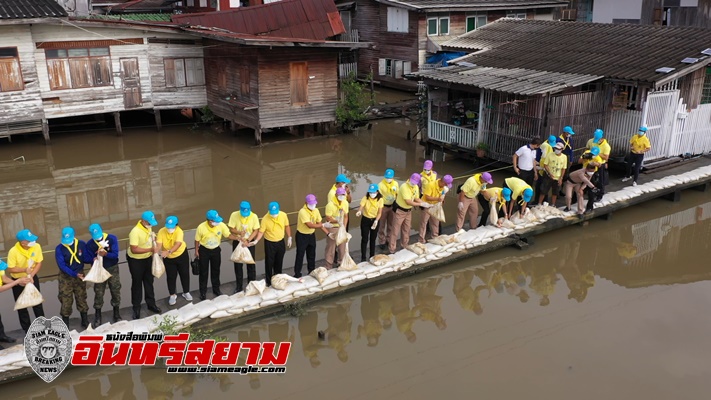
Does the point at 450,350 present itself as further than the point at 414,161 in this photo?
No

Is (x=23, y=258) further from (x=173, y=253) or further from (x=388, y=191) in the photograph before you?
(x=388, y=191)

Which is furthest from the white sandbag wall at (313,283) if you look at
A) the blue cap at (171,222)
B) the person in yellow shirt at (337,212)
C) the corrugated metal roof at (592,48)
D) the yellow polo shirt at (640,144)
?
the corrugated metal roof at (592,48)

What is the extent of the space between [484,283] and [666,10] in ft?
67.8

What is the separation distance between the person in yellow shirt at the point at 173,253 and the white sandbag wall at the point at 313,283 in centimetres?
39

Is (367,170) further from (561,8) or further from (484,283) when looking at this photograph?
(561,8)

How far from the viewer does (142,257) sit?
8.45 meters

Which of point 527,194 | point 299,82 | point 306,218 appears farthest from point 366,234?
point 299,82

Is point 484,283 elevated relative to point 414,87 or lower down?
lower down

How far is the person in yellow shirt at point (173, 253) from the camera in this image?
8.58 m

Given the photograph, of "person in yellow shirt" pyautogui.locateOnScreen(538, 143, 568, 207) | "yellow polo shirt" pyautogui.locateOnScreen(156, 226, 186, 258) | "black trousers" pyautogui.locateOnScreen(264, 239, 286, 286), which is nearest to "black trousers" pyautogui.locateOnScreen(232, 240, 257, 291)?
"black trousers" pyautogui.locateOnScreen(264, 239, 286, 286)

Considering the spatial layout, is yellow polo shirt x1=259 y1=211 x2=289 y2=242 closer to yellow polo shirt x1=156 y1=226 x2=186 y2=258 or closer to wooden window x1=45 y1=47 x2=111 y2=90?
yellow polo shirt x1=156 y1=226 x2=186 y2=258

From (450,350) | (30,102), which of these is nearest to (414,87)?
(30,102)

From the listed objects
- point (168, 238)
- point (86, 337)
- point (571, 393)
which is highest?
point (168, 238)

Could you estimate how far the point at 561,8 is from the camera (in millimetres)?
32188
